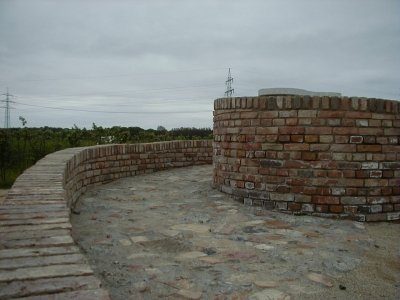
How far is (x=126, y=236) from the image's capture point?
3.94 metres

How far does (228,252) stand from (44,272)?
194cm

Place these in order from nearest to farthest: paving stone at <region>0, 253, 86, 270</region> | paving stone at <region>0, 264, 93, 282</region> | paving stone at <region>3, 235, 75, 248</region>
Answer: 1. paving stone at <region>0, 264, 93, 282</region>
2. paving stone at <region>0, 253, 86, 270</region>
3. paving stone at <region>3, 235, 75, 248</region>

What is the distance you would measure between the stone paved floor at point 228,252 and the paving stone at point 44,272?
76cm

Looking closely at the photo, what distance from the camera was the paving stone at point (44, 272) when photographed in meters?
1.79

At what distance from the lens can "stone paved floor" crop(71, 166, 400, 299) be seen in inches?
108

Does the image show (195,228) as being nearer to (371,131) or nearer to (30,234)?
(30,234)

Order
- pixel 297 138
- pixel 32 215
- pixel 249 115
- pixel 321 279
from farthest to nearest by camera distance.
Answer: pixel 249 115 → pixel 297 138 → pixel 321 279 → pixel 32 215

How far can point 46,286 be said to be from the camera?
5.60 feet

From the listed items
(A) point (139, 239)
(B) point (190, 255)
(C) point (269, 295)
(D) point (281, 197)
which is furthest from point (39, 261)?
(D) point (281, 197)

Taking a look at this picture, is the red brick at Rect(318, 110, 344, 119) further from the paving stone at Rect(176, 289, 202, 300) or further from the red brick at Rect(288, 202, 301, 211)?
the paving stone at Rect(176, 289, 202, 300)

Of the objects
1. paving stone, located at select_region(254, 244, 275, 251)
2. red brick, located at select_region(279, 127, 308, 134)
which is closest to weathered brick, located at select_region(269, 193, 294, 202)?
red brick, located at select_region(279, 127, 308, 134)

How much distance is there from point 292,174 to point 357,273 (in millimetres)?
2195

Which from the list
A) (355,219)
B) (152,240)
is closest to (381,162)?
(355,219)

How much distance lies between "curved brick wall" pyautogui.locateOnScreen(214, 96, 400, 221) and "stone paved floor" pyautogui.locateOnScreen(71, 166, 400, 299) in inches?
10.6
